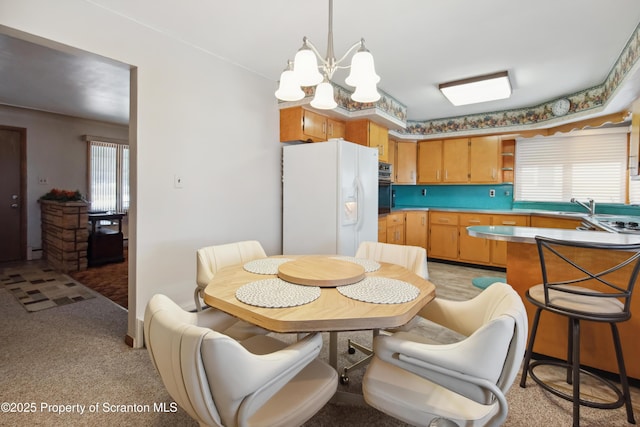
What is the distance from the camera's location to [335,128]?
397 centimetres

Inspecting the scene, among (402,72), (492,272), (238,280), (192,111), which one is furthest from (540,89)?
(238,280)

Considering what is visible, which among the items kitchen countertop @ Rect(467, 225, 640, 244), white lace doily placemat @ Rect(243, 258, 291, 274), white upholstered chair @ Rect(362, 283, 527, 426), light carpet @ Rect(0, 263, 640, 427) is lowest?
light carpet @ Rect(0, 263, 640, 427)

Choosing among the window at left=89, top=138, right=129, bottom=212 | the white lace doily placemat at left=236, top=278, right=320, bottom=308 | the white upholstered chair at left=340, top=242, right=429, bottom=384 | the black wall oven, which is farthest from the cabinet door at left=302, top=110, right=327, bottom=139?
the window at left=89, top=138, right=129, bottom=212

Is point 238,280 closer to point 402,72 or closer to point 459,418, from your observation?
point 459,418

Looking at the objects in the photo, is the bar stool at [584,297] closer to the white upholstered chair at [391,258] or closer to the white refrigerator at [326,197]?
the white upholstered chair at [391,258]

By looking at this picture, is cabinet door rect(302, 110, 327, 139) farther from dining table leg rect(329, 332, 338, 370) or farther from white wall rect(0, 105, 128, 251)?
white wall rect(0, 105, 128, 251)

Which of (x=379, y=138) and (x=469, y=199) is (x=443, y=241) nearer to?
(x=469, y=199)

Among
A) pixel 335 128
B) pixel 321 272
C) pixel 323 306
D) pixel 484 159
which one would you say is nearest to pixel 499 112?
pixel 484 159

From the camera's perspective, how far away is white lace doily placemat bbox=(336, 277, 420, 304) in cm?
126

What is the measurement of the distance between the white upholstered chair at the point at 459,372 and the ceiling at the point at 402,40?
200cm

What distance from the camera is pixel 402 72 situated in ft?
10.6

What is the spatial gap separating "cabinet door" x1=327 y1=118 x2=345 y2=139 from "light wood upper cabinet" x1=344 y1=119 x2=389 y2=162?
0.08 metres

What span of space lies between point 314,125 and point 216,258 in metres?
2.11

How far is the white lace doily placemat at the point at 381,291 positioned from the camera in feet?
4.15
